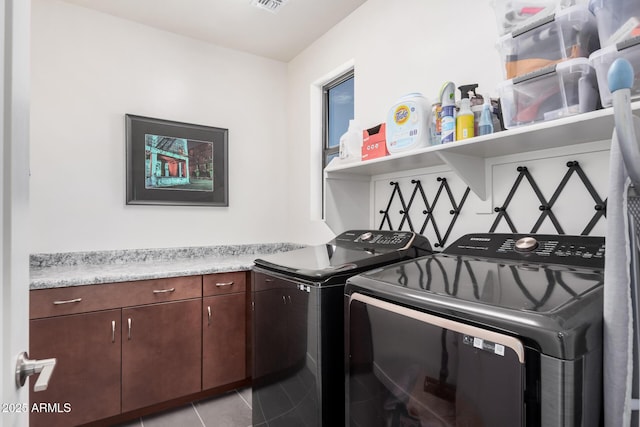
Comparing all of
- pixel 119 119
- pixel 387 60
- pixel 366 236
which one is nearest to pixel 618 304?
pixel 366 236

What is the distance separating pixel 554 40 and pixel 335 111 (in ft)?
6.63

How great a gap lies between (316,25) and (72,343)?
2785mm

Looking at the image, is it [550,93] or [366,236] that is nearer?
[550,93]

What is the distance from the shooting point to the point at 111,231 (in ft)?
8.41

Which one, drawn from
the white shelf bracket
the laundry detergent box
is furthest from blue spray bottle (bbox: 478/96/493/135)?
the laundry detergent box

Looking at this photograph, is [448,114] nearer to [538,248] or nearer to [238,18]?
[538,248]

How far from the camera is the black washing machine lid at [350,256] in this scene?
1448 mm

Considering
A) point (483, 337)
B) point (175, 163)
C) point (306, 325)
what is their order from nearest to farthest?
point (483, 337) < point (306, 325) < point (175, 163)

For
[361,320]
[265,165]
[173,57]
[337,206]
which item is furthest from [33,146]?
[361,320]

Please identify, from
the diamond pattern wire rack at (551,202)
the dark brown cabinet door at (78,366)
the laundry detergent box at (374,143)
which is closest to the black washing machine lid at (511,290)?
the diamond pattern wire rack at (551,202)

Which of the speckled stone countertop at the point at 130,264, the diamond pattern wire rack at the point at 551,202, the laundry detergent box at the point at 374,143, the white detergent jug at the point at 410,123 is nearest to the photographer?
the diamond pattern wire rack at the point at 551,202

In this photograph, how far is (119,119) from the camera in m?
2.60

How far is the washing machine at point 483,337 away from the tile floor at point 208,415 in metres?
1.33

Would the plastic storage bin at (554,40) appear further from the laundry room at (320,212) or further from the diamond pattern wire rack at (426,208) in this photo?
the diamond pattern wire rack at (426,208)
